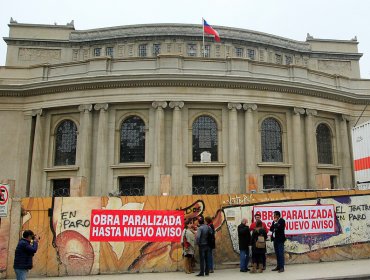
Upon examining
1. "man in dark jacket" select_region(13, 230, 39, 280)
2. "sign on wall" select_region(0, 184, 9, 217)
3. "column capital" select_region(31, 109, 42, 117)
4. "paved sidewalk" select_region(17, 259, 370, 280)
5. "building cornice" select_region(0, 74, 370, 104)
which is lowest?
"paved sidewalk" select_region(17, 259, 370, 280)

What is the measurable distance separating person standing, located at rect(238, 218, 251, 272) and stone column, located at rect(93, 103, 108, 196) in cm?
1492

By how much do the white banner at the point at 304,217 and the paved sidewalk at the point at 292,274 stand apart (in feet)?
4.35

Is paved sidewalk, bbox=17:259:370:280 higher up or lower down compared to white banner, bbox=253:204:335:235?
lower down

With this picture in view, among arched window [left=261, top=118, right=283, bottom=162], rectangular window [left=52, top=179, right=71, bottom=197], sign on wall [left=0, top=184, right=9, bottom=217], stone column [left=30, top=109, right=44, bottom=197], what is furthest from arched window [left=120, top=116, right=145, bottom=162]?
sign on wall [left=0, top=184, right=9, bottom=217]

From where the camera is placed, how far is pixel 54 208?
12.5 meters

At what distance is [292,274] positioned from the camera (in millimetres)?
11227

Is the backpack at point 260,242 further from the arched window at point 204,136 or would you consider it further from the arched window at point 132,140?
the arched window at point 132,140

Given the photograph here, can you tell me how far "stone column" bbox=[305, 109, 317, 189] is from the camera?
2678 cm

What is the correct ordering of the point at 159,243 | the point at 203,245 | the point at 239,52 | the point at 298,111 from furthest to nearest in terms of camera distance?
the point at 239,52 < the point at 298,111 < the point at 159,243 < the point at 203,245

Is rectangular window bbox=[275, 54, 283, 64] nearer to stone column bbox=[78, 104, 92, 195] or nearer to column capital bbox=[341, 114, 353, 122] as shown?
column capital bbox=[341, 114, 353, 122]

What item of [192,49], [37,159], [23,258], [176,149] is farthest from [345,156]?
[23,258]

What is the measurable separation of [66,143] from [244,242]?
19.0 meters

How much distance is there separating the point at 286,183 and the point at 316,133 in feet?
16.7

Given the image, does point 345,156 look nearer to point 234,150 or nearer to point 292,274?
point 234,150
